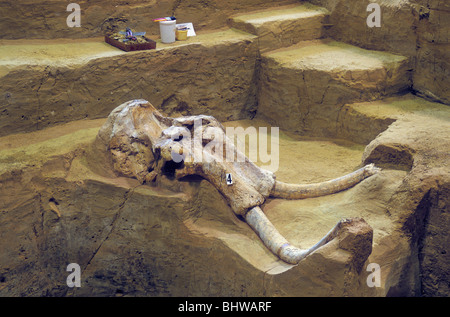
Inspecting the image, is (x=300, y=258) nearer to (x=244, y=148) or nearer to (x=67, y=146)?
(x=244, y=148)

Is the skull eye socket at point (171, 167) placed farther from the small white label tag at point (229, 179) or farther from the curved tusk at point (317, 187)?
the curved tusk at point (317, 187)

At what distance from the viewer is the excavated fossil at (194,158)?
457cm

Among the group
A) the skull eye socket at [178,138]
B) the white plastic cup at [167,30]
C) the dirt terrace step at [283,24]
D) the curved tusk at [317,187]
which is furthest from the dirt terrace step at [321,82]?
the skull eye socket at [178,138]

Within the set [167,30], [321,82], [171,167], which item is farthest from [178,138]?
[321,82]

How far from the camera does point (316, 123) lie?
20.1 feet

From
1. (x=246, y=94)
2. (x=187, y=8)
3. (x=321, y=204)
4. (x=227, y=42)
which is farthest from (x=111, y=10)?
(x=321, y=204)

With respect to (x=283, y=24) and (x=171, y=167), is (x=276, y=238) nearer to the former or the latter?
(x=171, y=167)

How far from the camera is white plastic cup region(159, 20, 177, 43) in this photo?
6.07 meters

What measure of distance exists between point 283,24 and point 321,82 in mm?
1058

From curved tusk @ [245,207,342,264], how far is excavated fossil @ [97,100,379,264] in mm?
11

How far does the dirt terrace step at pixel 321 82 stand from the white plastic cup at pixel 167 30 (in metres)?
1.08

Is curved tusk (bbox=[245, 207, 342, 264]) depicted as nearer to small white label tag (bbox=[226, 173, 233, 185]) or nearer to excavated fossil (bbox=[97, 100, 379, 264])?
excavated fossil (bbox=[97, 100, 379, 264])

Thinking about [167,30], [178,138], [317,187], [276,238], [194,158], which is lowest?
[276,238]

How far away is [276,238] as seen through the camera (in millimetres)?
4246
